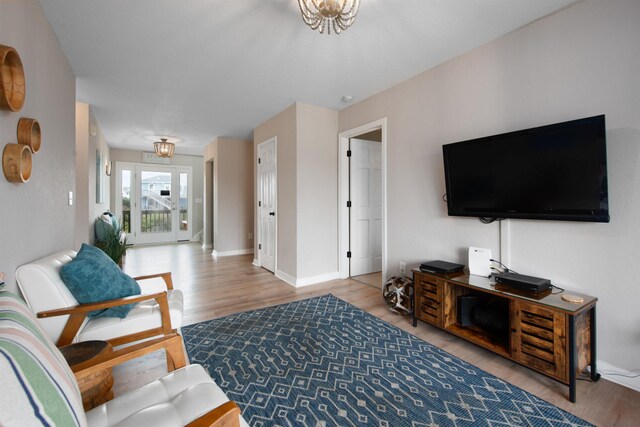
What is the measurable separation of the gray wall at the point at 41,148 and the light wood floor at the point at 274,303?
3.61 ft

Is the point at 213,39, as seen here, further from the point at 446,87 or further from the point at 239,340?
the point at 239,340

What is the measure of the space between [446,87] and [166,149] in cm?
524

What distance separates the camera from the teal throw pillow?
5.56ft

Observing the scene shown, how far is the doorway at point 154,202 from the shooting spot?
7.21 m

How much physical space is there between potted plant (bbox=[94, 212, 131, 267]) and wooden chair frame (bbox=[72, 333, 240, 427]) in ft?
11.1

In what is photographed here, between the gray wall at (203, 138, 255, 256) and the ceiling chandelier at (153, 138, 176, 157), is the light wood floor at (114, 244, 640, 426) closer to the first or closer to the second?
the gray wall at (203, 138, 255, 256)

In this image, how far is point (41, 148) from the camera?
1949 millimetres

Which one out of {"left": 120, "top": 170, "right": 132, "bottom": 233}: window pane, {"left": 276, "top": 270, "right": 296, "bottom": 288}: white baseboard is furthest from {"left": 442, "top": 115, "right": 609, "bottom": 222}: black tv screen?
{"left": 120, "top": 170, "right": 132, "bottom": 233}: window pane

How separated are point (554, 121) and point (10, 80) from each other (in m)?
3.32

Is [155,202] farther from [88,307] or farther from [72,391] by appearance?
[72,391]

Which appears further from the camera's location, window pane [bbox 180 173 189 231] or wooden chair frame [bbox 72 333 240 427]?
window pane [bbox 180 173 189 231]

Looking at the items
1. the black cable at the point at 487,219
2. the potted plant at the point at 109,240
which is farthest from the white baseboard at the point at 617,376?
the potted plant at the point at 109,240

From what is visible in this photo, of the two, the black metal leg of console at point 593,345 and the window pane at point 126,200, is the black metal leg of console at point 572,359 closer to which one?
the black metal leg of console at point 593,345

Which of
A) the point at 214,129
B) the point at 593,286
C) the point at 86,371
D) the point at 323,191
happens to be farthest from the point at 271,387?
the point at 214,129
